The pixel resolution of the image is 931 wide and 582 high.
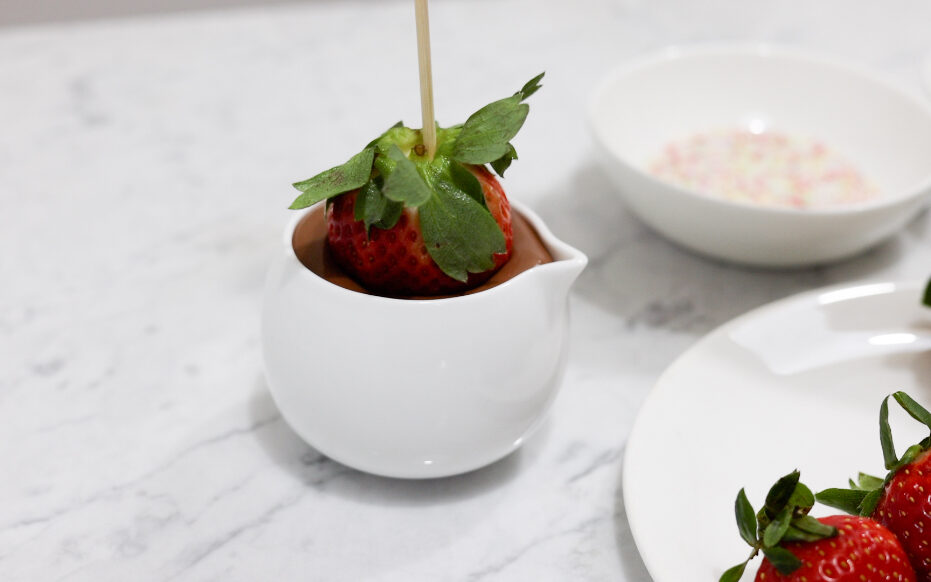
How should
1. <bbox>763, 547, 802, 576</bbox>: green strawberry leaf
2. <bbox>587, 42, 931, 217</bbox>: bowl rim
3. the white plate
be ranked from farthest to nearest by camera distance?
<bbox>587, 42, 931, 217</bbox>: bowl rim → the white plate → <bbox>763, 547, 802, 576</bbox>: green strawberry leaf

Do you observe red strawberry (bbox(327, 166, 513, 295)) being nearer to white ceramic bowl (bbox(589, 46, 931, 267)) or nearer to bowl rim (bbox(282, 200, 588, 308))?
bowl rim (bbox(282, 200, 588, 308))

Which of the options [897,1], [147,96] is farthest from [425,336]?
[897,1]

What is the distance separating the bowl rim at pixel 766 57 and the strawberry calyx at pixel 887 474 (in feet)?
0.79

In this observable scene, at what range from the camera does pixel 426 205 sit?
54 centimetres

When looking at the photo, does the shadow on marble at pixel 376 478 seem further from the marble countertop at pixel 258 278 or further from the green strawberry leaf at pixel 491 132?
the green strawberry leaf at pixel 491 132

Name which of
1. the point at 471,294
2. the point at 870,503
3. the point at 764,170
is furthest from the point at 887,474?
the point at 764,170

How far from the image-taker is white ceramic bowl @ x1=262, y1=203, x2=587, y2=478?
1.82 ft

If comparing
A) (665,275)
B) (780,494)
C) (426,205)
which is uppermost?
(426,205)

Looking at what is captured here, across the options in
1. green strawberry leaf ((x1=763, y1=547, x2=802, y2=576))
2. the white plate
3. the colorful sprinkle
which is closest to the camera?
green strawberry leaf ((x1=763, y1=547, x2=802, y2=576))

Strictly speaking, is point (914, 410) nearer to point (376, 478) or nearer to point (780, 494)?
point (780, 494)

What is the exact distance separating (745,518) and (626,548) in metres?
0.12

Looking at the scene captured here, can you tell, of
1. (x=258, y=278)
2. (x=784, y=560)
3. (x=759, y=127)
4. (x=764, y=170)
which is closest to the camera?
(x=784, y=560)

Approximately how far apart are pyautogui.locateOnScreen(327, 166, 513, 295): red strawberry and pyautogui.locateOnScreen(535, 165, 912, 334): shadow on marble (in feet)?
0.88

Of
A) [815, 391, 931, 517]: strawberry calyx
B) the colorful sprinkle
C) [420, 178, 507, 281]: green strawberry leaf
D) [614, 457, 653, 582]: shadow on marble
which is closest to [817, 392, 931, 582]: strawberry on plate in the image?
[815, 391, 931, 517]: strawberry calyx
